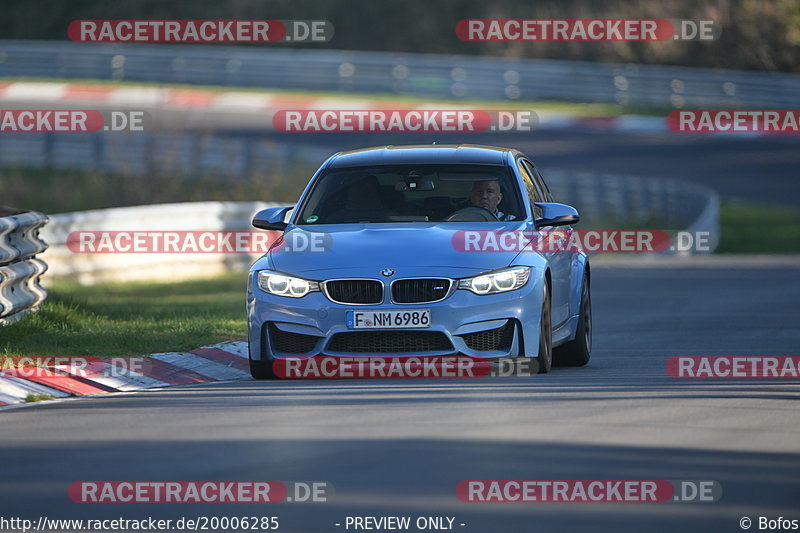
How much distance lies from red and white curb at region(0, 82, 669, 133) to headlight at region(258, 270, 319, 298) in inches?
1229

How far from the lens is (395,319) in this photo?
1059cm

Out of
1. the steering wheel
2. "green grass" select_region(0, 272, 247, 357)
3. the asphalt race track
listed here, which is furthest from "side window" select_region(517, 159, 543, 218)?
"green grass" select_region(0, 272, 247, 357)

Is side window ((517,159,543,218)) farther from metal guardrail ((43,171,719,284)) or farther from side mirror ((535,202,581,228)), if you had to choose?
metal guardrail ((43,171,719,284))

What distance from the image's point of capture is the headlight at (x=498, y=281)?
1066cm

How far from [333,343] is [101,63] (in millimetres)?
41665

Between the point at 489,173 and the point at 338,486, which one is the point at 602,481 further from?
the point at 489,173

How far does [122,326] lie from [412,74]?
112 feet

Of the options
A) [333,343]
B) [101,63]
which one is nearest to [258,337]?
[333,343]

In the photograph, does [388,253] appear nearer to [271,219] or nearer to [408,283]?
[408,283]

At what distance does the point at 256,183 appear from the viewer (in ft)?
98.7

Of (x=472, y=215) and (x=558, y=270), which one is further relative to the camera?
(x=558, y=270)

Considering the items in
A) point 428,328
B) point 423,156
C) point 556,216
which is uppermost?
point 423,156

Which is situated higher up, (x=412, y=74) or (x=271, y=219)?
(x=412, y=74)

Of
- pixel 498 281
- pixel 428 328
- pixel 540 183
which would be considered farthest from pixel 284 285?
pixel 540 183
